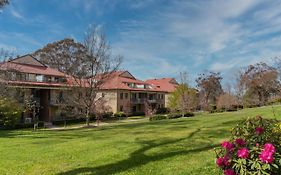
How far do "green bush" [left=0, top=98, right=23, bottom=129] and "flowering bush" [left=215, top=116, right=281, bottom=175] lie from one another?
2831 cm

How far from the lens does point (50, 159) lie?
9.77m

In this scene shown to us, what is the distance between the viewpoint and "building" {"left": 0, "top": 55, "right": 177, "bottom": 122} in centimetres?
4097

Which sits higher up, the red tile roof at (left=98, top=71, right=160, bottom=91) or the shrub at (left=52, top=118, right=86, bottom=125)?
the red tile roof at (left=98, top=71, right=160, bottom=91)

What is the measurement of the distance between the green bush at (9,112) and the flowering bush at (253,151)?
2831 centimetres

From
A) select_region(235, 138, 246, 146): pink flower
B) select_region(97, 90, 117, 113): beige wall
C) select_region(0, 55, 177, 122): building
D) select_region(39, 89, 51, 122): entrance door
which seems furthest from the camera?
select_region(97, 90, 117, 113): beige wall

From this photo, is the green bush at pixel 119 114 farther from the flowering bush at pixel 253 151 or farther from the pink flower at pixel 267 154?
the pink flower at pixel 267 154

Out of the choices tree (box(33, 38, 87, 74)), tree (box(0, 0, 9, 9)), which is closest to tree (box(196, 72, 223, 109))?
tree (box(33, 38, 87, 74))

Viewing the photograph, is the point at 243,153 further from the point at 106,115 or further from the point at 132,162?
the point at 106,115

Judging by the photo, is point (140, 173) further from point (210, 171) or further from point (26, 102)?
point (26, 102)

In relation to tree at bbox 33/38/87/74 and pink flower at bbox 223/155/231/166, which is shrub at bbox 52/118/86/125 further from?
pink flower at bbox 223/155/231/166

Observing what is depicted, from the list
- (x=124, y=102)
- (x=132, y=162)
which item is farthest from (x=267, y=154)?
(x=124, y=102)

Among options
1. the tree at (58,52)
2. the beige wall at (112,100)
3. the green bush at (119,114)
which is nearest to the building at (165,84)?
the beige wall at (112,100)

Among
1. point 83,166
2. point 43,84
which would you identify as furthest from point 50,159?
point 43,84

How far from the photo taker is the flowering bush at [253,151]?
464 centimetres
